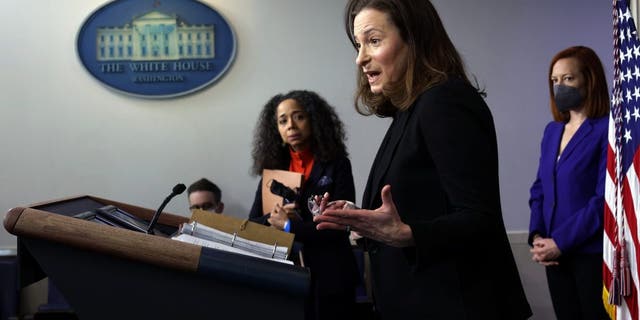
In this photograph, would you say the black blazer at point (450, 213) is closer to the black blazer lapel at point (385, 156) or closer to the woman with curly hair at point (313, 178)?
the black blazer lapel at point (385, 156)

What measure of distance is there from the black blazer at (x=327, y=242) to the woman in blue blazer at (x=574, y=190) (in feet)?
3.09

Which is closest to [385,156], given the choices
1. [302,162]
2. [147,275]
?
[147,275]

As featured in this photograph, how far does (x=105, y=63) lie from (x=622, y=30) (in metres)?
3.69

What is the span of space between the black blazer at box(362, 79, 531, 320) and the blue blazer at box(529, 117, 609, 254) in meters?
1.74

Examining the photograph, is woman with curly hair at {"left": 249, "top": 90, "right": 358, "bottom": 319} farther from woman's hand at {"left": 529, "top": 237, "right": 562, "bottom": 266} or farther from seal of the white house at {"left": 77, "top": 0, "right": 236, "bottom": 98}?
seal of the white house at {"left": 77, "top": 0, "right": 236, "bottom": 98}

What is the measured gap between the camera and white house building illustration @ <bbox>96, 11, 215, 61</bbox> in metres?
5.28

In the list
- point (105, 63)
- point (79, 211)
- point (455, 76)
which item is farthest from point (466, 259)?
point (105, 63)

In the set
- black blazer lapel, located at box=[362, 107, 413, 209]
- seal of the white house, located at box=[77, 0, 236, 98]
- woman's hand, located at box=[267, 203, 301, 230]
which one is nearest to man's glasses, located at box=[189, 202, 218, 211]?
seal of the white house, located at box=[77, 0, 236, 98]

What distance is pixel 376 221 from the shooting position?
1.40 metres

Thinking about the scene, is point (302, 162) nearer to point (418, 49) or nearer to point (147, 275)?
point (418, 49)

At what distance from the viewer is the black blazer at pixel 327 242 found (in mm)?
3035

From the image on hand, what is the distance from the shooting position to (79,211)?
1.78m

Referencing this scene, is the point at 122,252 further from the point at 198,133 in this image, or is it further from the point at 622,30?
the point at 198,133

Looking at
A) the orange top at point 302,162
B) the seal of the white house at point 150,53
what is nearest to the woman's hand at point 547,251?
the orange top at point 302,162
